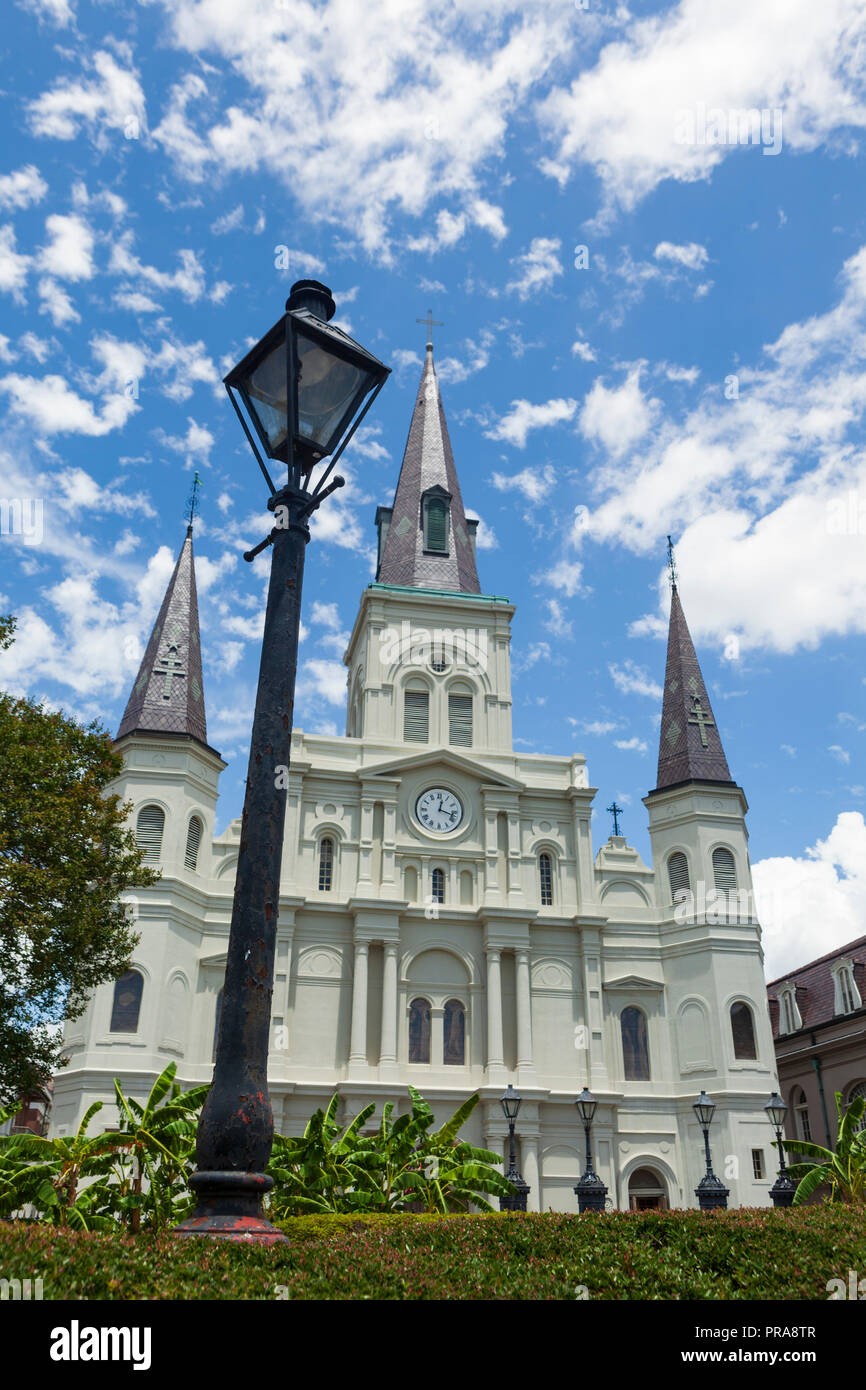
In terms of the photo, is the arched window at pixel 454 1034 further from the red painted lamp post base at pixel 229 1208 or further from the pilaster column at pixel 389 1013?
the red painted lamp post base at pixel 229 1208

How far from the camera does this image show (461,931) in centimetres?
3794

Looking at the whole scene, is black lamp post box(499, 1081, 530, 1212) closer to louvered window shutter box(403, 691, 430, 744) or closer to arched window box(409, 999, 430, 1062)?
arched window box(409, 999, 430, 1062)

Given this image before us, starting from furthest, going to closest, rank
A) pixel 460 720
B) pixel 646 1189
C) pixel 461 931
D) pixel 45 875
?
pixel 460 720 < pixel 461 931 < pixel 646 1189 < pixel 45 875

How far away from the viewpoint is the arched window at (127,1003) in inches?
1318

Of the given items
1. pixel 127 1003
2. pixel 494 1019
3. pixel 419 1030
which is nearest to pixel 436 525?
pixel 494 1019

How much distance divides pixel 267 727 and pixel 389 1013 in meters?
29.9

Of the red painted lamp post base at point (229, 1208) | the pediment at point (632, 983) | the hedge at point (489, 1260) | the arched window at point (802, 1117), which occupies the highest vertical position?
the pediment at point (632, 983)

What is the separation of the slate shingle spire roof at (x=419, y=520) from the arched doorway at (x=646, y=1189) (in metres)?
23.9

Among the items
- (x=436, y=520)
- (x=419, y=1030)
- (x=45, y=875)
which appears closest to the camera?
(x=45, y=875)

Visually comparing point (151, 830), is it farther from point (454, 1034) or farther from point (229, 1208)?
point (229, 1208)

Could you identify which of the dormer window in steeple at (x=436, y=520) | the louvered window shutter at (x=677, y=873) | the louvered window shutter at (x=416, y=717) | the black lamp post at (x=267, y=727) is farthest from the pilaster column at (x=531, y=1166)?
the black lamp post at (x=267, y=727)

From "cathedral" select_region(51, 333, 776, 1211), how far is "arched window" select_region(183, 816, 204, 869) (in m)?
0.07

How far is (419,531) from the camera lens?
47906 millimetres

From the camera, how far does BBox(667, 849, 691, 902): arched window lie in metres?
39.9
